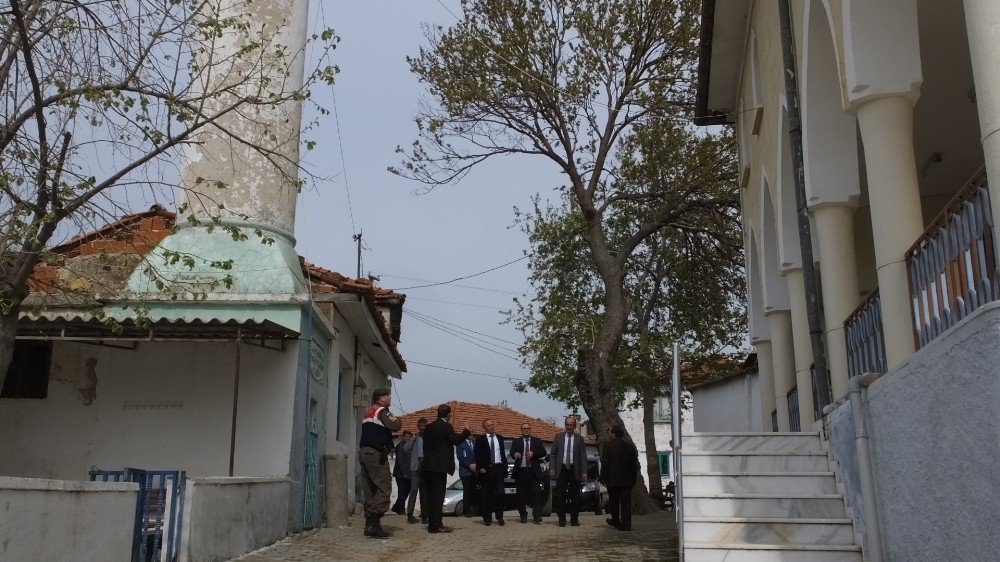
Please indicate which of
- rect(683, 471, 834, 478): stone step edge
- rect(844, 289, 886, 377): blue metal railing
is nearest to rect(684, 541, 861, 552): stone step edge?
rect(683, 471, 834, 478): stone step edge

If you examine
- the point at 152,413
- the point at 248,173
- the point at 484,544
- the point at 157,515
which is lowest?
the point at 484,544

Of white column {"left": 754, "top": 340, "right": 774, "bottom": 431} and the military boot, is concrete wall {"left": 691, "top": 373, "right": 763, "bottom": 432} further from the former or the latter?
the military boot

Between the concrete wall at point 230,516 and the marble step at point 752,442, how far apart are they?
15.4 feet

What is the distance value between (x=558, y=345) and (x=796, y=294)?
13.3 m

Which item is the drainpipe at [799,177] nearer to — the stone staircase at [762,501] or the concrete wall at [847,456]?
the stone staircase at [762,501]

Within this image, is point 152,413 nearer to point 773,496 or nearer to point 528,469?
point 528,469

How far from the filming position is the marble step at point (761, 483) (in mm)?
8953

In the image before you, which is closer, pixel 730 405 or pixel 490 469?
pixel 490 469

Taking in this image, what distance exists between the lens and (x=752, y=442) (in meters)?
9.83

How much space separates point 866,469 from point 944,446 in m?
2.08

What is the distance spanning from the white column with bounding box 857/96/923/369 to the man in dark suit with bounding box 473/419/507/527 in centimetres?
914

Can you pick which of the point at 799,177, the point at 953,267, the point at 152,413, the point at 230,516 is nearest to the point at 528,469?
the point at 152,413

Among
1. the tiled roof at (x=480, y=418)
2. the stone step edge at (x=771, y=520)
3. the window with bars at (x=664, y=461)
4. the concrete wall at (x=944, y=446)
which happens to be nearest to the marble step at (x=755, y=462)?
the stone step edge at (x=771, y=520)

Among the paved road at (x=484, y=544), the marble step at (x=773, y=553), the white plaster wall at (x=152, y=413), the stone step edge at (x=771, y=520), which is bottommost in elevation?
the paved road at (x=484, y=544)
